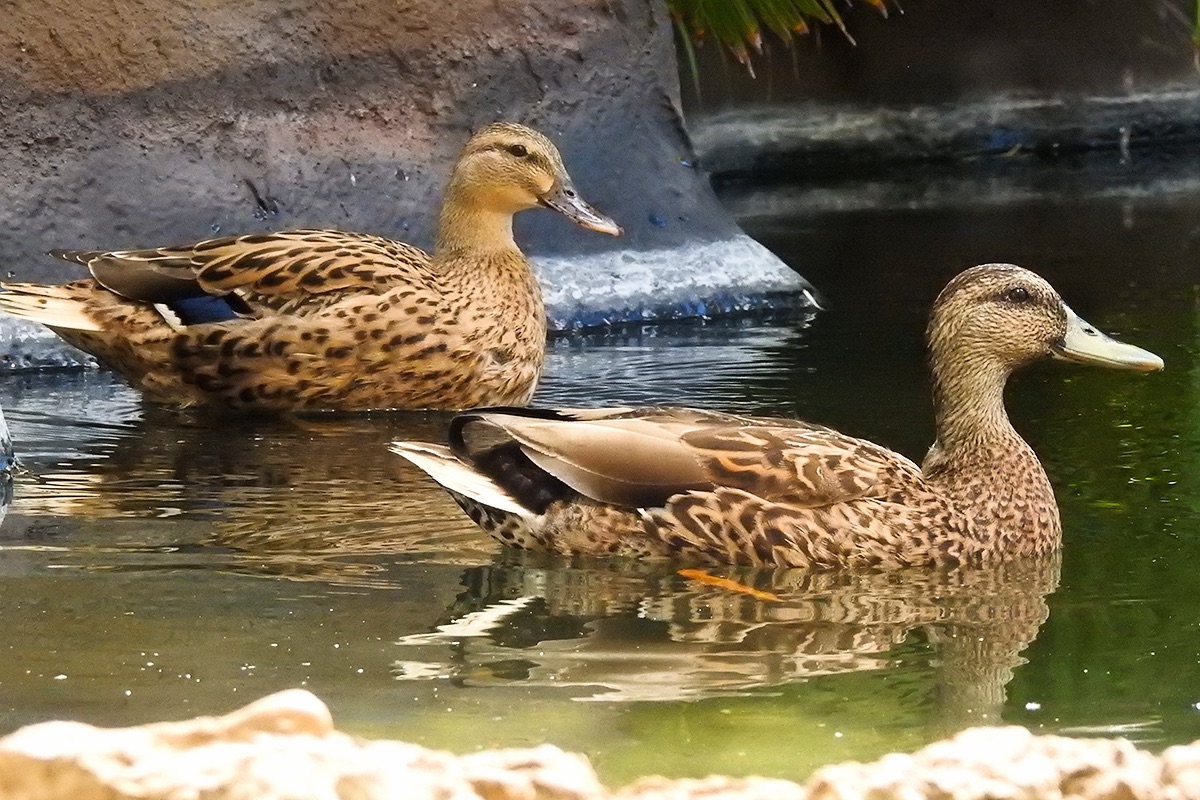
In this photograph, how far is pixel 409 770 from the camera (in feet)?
10.2

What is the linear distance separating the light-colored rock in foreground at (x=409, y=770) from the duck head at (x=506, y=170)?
5.86 metres

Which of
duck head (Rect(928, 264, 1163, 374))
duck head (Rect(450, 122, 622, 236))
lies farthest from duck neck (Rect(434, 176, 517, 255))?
duck head (Rect(928, 264, 1163, 374))

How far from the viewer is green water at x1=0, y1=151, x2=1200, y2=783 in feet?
15.2

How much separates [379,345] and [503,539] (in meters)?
2.21

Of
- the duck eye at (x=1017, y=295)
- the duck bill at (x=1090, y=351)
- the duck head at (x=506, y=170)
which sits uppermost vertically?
the duck head at (x=506, y=170)

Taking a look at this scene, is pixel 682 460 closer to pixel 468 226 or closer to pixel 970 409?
pixel 970 409

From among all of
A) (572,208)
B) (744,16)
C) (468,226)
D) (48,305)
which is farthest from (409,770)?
(744,16)

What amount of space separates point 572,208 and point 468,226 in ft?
1.76

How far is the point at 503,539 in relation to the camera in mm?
6328

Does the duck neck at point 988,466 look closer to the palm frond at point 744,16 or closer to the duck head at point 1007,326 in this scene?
the duck head at point 1007,326

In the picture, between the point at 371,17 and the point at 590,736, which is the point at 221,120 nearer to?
the point at 371,17

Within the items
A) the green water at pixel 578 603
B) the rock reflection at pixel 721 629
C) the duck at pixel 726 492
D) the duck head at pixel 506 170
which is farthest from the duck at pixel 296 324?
the rock reflection at pixel 721 629

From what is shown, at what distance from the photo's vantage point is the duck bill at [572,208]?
30.5 ft

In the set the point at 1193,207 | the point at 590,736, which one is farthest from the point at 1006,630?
the point at 1193,207
